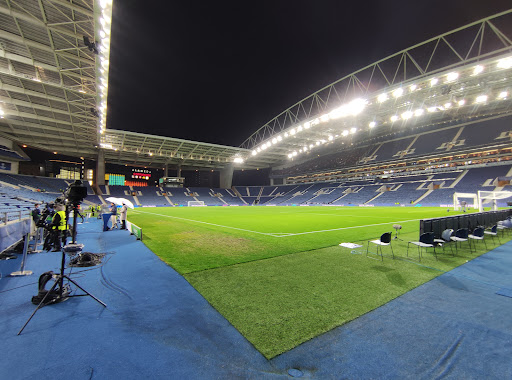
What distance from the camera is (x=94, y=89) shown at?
22344 mm

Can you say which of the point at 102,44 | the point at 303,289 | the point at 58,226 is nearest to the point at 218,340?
the point at 303,289

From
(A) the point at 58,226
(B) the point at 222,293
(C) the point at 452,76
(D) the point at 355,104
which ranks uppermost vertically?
(C) the point at 452,76

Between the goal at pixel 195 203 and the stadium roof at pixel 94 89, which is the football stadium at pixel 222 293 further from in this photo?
the goal at pixel 195 203

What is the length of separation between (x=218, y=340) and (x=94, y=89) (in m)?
27.6

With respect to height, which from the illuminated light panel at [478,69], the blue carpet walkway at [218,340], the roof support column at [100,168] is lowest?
the blue carpet walkway at [218,340]

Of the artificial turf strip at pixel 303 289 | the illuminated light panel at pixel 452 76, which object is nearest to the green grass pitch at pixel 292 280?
the artificial turf strip at pixel 303 289

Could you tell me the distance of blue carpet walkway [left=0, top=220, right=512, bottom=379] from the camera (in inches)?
98.3

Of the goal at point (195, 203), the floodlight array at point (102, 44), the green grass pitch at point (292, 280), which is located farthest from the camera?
the goal at point (195, 203)

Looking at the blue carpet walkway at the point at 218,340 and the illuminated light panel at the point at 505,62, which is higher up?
the illuminated light panel at the point at 505,62

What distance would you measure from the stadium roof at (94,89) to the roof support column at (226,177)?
65.9ft

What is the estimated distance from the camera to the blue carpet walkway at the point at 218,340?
2.50 meters

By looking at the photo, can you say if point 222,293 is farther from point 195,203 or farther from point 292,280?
point 195,203

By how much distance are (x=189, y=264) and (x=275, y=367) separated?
4.69 metres

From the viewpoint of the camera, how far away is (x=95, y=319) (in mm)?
3637
